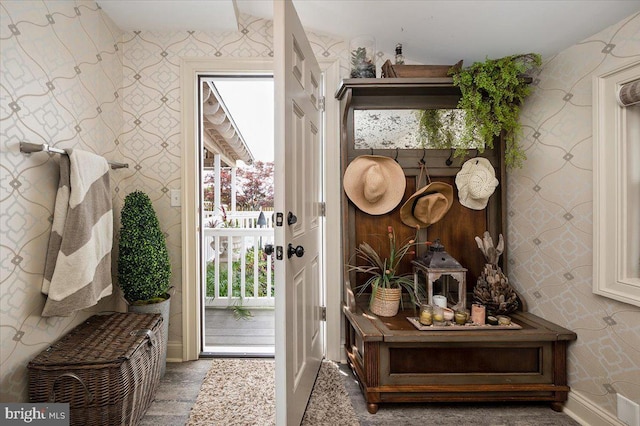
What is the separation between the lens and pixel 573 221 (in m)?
1.66

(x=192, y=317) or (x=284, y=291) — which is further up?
(x=284, y=291)

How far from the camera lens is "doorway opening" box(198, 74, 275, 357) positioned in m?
2.48

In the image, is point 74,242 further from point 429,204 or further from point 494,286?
point 494,286

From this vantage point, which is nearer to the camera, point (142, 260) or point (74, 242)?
point (74, 242)

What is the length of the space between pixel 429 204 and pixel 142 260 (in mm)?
1780

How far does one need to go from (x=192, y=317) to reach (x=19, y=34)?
1808 mm

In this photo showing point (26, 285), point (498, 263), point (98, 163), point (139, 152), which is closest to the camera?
point (26, 285)

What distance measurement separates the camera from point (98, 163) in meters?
1.75

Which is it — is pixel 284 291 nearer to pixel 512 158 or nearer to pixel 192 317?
pixel 192 317

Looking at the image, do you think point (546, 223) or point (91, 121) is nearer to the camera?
point (546, 223)

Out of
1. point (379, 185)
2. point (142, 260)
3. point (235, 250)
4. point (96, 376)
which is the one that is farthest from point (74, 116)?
point (235, 250)

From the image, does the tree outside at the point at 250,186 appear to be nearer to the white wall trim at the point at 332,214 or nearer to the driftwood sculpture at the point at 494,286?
the white wall trim at the point at 332,214

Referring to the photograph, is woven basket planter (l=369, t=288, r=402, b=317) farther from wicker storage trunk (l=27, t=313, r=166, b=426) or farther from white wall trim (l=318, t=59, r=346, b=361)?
wicker storage trunk (l=27, t=313, r=166, b=426)

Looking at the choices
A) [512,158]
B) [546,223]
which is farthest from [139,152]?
[546,223]
